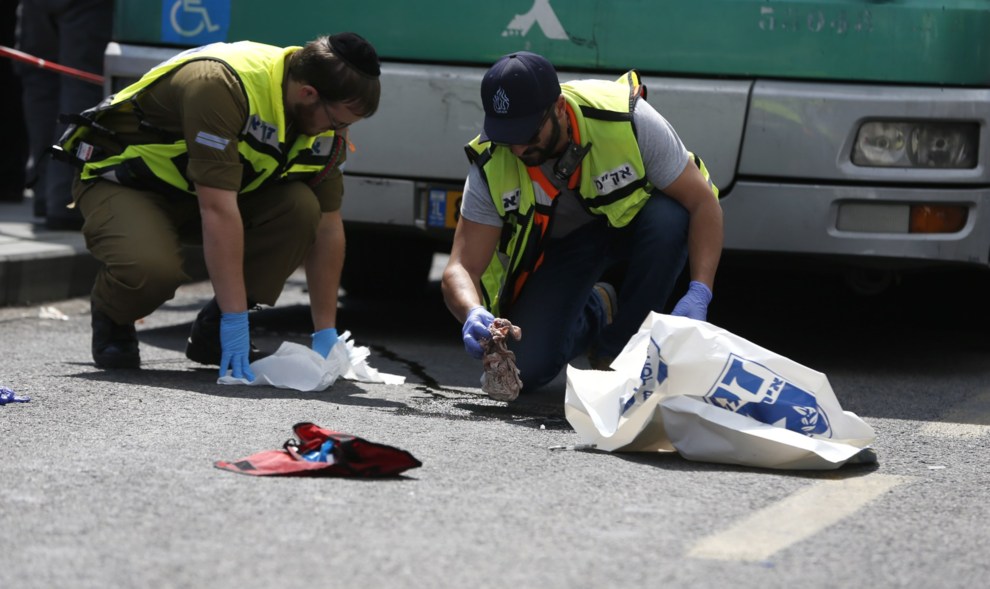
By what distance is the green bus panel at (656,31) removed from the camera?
15.4ft

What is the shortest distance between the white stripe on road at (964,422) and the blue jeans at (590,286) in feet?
2.71

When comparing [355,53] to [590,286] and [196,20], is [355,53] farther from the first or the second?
[196,20]

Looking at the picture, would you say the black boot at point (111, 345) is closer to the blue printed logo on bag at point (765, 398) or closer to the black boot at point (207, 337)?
the black boot at point (207, 337)

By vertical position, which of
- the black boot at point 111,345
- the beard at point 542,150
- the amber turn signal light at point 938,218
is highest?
the beard at point 542,150

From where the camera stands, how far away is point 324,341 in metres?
4.64

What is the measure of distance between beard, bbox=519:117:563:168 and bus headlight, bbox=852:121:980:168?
1201 millimetres

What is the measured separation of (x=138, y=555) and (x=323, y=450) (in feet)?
2.43

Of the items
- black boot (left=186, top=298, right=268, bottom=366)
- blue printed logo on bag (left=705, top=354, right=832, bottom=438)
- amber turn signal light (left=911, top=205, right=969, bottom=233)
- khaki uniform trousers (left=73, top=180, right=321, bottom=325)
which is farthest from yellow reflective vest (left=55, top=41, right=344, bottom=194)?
amber turn signal light (left=911, top=205, right=969, bottom=233)

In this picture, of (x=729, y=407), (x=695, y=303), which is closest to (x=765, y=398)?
(x=729, y=407)

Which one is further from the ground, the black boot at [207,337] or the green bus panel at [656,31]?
the green bus panel at [656,31]

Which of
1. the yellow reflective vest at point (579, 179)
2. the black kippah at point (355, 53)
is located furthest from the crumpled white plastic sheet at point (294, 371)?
the black kippah at point (355, 53)

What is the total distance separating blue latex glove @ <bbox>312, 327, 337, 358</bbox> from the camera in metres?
4.63

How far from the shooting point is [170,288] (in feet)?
14.4

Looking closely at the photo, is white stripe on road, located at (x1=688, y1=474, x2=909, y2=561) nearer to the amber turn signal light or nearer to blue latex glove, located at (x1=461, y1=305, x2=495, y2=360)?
blue latex glove, located at (x1=461, y1=305, x2=495, y2=360)
